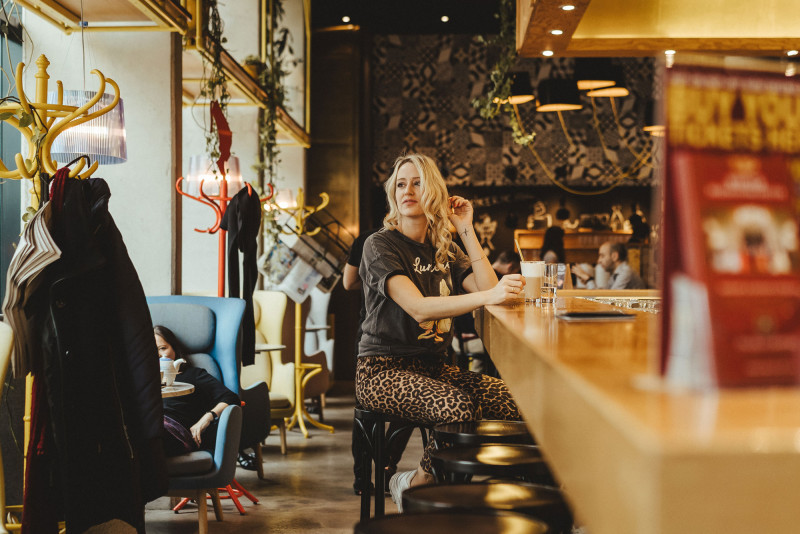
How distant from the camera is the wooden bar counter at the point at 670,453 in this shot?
1.78 feet

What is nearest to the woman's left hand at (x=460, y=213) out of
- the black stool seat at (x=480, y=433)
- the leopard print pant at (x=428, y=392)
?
the leopard print pant at (x=428, y=392)

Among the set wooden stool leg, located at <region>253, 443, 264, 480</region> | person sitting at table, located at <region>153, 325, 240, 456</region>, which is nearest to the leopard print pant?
person sitting at table, located at <region>153, 325, 240, 456</region>

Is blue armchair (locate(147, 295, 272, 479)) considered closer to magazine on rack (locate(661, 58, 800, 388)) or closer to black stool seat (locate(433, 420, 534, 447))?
black stool seat (locate(433, 420, 534, 447))

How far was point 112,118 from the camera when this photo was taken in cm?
347

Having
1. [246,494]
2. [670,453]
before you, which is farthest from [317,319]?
[670,453]

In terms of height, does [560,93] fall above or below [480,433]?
above

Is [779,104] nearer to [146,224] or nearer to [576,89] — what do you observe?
[146,224]

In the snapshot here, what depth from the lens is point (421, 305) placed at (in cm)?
258

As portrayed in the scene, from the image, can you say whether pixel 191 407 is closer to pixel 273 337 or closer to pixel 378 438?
pixel 378 438

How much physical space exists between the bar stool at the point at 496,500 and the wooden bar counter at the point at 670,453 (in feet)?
1.94

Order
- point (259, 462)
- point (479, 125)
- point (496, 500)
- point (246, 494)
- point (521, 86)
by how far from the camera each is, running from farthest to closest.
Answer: point (479, 125) → point (521, 86) → point (259, 462) → point (246, 494) → point (496, 500)

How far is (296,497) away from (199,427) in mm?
1147

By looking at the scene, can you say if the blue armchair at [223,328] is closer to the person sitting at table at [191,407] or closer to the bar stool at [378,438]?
the person sitting at table at [191,407]

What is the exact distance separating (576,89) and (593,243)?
339 cm
